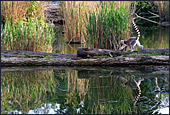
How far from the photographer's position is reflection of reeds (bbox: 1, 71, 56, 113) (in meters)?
5.84

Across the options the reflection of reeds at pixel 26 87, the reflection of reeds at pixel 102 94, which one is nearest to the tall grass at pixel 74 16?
the reflection of reeds at pixel 26 87

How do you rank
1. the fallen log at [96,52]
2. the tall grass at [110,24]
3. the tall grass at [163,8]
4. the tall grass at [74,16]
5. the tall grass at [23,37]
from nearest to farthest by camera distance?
the fallen log at [96,52], the tall grass at [23,37], the tall grass at [110,24], the tall grass at [74,16], the tall grass at [163,8]

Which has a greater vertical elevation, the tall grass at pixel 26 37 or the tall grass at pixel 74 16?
the tall grass at pixel 74 16

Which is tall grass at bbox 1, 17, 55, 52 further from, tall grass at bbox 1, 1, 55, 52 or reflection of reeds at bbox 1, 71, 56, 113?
reflection of reeds at bbox 1, 71, 56, 113

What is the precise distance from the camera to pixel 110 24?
10.4 metres

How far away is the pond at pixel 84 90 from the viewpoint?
17.5ft

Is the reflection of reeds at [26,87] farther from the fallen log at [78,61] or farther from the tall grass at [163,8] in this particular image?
the tall grass at [163,8]

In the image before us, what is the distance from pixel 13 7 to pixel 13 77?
5.42 meters

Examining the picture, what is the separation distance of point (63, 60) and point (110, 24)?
223cm

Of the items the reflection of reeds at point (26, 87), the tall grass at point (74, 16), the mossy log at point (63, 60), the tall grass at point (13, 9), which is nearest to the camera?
the reflection of reeds at point (26, 87)

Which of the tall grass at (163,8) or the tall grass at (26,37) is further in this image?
the tall grass at (163,8)

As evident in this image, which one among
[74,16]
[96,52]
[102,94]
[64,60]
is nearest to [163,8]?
[74,16]

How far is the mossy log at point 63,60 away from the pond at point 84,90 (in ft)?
0.77

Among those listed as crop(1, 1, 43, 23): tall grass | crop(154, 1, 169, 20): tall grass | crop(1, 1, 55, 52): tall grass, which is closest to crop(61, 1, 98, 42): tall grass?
crop(1, 1, 43, 23): tall grass
